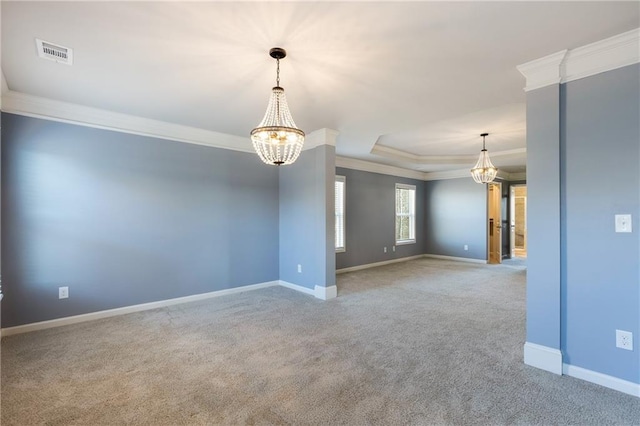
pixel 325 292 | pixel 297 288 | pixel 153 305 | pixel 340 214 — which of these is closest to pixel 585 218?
pixel 325 292

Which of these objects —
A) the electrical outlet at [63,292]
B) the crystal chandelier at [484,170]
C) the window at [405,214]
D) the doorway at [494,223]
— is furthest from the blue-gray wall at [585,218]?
the doorway at [494,223]

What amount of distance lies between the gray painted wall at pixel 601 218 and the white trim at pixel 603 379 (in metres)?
0.03

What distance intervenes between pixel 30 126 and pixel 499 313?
5.73 metres

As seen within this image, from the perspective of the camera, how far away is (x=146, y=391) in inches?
85.1

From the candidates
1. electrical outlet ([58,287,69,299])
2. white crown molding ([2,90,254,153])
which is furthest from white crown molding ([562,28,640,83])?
electrical outlet ([58,287,69,299])

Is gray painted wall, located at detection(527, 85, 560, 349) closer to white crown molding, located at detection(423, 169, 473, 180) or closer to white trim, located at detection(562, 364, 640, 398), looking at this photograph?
white trim, located at detection(562, 364, 640, 398)

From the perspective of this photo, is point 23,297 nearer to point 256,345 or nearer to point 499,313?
point 256,345

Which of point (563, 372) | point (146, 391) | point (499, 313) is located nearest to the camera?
point (146, 391)

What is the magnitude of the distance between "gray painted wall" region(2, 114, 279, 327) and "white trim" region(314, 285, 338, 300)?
1.06 meters

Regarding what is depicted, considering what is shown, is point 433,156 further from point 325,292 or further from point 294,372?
point 294,372

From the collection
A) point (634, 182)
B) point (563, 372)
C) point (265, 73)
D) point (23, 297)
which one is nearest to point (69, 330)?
point (23, 297)

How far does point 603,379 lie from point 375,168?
18.0 ft

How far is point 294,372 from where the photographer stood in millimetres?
2416

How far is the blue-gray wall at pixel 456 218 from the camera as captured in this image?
770 cm
